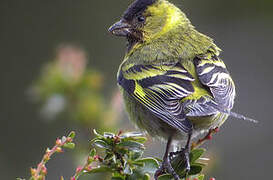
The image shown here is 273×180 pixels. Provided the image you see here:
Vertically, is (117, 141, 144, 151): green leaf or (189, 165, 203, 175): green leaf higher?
(117, 141, 144, 151): green leaf

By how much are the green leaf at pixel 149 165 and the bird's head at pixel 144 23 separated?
210 cm

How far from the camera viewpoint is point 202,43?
16.1 ft

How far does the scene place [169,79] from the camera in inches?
167

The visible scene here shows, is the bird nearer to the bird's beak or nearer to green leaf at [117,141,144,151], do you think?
the bird's beak

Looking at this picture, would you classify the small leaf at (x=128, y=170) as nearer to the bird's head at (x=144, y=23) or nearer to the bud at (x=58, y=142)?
the bud at (x=58, y=142)

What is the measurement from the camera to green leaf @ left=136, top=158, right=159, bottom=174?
10.2 feet

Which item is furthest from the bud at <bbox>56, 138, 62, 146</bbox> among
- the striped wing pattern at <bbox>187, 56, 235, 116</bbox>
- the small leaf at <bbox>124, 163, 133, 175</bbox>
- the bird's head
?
the bird's head

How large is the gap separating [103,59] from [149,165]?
25.7 ft

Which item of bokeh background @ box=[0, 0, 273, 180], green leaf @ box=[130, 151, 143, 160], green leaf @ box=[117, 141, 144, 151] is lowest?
green leaf @ box=[130, 151, 143, 160]

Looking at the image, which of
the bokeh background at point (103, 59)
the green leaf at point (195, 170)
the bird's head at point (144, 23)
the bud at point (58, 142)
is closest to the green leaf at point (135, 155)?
the green leaf at point (195, 170)

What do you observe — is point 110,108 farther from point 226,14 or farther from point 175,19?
point 226,14

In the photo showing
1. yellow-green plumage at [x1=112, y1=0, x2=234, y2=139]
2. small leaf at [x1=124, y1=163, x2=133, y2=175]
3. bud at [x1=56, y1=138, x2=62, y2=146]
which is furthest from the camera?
yellow-green plumage at [x1=112, y1=0, x2=234, y2=139]

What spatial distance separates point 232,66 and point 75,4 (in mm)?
3607

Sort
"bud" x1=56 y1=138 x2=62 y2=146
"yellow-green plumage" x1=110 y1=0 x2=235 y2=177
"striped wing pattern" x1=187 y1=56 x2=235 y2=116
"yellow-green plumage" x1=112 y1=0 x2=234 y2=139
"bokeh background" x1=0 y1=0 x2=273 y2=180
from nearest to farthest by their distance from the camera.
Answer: "bud" x1=56 y1=138 x2=62 y2=146 < "striped wing pattern" x1=187 y1=56 x2=235 y2=116 < "yellow-green plumage" x1=110 y1=0 x2=235 y2=177 < "yellow-green plumage" x1=112 y1=0 x2=234 y2=139 < "bokeh background" x1=0 y1=0 x2=273 y2=180
